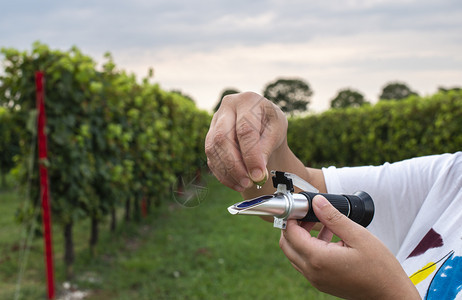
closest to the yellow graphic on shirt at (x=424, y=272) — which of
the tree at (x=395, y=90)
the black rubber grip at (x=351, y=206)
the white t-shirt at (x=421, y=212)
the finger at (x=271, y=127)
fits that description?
the white t-shirt at (x=421, y=212)

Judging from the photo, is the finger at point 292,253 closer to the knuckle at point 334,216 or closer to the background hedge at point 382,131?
the knuckle at point 334,216

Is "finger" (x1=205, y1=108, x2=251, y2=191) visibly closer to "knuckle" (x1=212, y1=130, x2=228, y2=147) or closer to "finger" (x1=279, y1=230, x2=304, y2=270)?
"knuckle" (x1=212, y1=130, x2=228, y2=147)

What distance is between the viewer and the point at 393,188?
1.69 metres

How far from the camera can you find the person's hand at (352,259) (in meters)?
1.09

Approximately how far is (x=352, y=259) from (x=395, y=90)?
56963 mm

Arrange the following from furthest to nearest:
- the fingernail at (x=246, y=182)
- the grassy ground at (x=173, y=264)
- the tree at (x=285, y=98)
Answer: the grassy ground at (x=173, y=264) < the tree at (x=285, y=98) < the fingernail at (x=246, y=182)

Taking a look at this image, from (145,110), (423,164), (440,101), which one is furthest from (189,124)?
(423,164)

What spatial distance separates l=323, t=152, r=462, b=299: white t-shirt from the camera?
4.25 ft

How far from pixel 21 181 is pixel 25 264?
194cm

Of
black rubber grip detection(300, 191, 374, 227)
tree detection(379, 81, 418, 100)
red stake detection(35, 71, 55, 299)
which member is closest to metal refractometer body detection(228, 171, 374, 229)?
black rubber grip detection(300, 191, 374, 227)

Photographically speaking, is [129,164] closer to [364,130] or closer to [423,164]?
[423,164]

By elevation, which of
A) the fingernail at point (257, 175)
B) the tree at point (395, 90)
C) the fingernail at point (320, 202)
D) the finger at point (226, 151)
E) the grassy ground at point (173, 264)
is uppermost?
the tree at point (395, 90)

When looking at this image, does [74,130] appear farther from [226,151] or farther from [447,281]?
[447,281]

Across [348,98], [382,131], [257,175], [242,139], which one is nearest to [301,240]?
[257,175]
